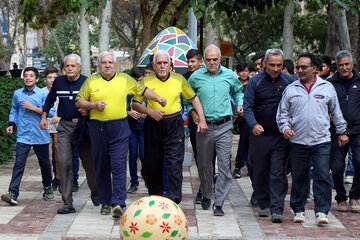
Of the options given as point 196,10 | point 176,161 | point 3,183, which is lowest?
point 3,183

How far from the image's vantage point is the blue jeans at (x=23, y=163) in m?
9.41

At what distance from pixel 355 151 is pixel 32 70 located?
14.1 ft

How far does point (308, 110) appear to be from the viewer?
26.6 feet

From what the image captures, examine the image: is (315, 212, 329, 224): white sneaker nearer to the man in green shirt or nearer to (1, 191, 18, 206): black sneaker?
the man in green shirt

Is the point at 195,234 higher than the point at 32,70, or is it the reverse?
the point at 32,70

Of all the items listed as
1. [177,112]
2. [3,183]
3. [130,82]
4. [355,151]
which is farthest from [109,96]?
[3,183]

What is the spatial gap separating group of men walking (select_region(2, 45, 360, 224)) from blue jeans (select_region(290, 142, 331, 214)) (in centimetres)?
1

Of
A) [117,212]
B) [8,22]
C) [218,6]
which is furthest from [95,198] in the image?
[8,22]

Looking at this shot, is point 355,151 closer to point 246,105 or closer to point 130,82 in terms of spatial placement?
point 246,105

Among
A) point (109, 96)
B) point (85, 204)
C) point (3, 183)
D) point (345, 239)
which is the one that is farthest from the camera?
point (3, 183)

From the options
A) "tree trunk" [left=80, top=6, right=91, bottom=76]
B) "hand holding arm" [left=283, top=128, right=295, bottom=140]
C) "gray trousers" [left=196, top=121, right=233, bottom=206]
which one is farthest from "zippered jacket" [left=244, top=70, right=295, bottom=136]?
"tree trunk" [left=80, top=6, right=91, bottom=76]

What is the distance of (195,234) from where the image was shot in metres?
7.66

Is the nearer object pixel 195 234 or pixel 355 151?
pixel 195 234

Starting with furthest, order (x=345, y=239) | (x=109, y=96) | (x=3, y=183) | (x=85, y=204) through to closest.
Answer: (x=3, y=183), (x=85, y=204), (x=109, y=96), (x=345, y=239)
